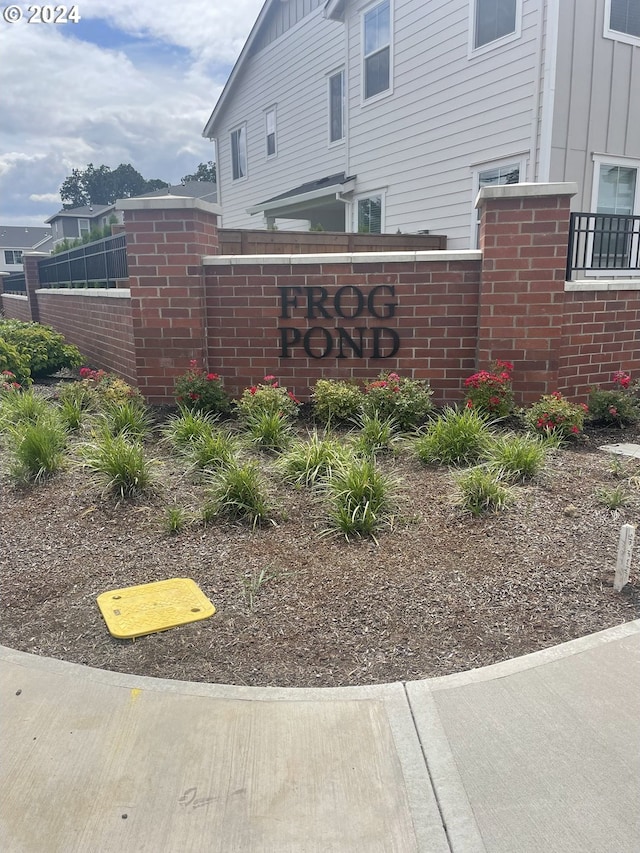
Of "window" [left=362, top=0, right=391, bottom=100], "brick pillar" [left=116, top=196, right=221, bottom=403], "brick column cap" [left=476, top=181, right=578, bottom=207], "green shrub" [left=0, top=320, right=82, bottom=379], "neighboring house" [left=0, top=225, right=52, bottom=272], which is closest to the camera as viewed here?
"brick column cap" [left=476, top=181, right=578, bottom=207]

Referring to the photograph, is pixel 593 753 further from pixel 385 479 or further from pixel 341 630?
pixel 385 479

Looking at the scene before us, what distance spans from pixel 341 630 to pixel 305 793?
110cm

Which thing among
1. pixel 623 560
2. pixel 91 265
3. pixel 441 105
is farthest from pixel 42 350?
pixel 623 560

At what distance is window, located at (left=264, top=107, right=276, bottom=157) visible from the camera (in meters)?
17.7

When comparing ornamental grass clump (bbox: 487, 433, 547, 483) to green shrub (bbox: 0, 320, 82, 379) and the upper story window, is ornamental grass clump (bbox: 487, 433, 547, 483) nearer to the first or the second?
the upper story window

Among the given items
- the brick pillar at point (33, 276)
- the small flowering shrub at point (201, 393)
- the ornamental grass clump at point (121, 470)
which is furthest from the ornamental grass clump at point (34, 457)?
the brick pillar at point (33, 276)

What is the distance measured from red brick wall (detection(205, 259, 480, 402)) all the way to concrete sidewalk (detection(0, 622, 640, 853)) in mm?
4762

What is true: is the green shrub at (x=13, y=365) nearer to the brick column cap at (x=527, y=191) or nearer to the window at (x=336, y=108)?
the brick column cap at (x=527, y=191)

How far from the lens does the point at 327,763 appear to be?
8.14ft

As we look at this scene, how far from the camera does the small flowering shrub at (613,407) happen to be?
709 centimetres

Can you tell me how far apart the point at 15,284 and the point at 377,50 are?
50.5 feet

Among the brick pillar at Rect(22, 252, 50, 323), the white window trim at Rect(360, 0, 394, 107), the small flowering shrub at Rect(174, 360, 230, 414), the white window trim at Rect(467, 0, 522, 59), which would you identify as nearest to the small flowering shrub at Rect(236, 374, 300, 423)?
the small flowering shrub at Rect(174, 360, 230, 414)

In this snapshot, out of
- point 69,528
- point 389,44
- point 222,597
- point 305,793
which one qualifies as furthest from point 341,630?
point 389,44

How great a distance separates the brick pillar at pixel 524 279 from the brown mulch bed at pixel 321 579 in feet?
6.76
